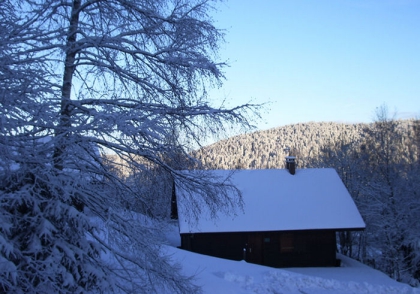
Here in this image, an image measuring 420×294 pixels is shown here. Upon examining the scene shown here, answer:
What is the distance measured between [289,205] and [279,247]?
261cm

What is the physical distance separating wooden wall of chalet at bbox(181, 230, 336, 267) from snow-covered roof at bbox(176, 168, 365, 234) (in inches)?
21.4

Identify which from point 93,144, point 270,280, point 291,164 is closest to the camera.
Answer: point 93,144

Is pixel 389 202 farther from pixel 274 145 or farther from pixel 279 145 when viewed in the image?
pixel 279 145

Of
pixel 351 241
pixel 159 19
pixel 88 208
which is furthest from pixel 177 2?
pixel 351 241

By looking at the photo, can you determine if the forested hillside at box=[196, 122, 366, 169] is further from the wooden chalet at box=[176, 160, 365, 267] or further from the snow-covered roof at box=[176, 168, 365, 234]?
the wooden chalet at box=[176, 160, 365, 267]

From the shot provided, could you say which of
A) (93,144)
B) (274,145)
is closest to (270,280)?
(93,144)

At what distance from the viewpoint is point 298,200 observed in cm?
2375

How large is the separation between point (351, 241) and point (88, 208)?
1236 inches

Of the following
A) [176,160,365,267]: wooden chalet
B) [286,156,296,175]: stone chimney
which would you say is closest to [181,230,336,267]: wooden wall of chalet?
[176,160,365,267]: wooden chalet

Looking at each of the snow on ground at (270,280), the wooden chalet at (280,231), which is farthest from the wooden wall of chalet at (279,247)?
the snow on ground at (270,280)

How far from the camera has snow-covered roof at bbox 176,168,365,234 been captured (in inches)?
844

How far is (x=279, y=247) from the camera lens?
21.8 metres

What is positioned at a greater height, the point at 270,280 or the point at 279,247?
the point at 270,280

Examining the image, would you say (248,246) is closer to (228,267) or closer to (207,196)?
(228,267)
